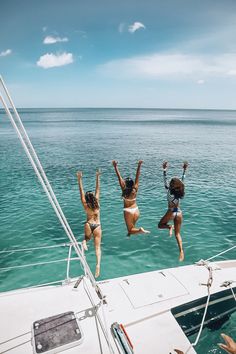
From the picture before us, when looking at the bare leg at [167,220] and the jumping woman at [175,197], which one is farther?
the bare leg at [167,220]

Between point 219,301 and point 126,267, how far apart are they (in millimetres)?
5890

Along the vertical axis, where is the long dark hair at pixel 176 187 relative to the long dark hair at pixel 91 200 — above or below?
above

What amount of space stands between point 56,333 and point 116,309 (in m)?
2.10

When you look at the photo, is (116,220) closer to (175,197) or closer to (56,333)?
(175,197)

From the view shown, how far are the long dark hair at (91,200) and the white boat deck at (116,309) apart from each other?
8.44ft

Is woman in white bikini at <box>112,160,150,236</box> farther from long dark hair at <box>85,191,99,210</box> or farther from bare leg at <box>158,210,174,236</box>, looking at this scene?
long dark hair at <box>85,191,99,210</box>

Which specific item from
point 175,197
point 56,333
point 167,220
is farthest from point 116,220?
point 56,333

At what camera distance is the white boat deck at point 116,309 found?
5.54 metres

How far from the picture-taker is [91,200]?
871 centimetres

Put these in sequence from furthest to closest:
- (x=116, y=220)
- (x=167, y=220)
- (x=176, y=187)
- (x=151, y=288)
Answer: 1. (x=116, y=220)
2. (x=167, y=220)
3. (x=176, y=187)
4. (x=151, y=288)

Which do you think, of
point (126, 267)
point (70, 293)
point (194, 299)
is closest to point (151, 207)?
point (126, 267)

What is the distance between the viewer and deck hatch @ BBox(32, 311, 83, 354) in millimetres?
5125

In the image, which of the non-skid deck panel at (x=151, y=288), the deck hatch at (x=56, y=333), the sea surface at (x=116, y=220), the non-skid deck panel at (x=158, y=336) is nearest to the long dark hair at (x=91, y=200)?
the non-skid deck panel at (x=151, y=288)

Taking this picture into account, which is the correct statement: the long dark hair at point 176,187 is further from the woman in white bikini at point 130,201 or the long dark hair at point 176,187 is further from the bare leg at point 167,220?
the woman in white bikini at point 130,201
